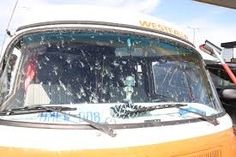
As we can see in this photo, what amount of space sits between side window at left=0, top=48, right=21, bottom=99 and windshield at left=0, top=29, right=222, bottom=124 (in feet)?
0.12

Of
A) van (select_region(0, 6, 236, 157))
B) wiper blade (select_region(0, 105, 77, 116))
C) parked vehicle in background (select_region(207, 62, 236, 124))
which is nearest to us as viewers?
van (select_region(0, 6, 236, 157))

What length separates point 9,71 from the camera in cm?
398

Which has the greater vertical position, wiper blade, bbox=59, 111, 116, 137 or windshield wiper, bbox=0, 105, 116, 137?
windshield wiper, bbox=0, 105, 116, 137

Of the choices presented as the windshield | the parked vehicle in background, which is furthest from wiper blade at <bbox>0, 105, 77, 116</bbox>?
the parked vehicle in background

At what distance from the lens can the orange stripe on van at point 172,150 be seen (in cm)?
315

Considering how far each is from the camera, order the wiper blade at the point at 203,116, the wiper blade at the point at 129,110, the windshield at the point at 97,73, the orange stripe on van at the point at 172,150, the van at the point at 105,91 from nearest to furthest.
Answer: the orange stripe on van at the point at 172,150
the van at the point at 105,91
the wiper blade at the point at 129,110
the windshield at the point at 97,73
the wiper blade at the point at 203,116

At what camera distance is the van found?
3.30 meters

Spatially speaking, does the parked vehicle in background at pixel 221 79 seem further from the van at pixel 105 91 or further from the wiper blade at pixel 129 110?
the wiper blade at pixel 129 110

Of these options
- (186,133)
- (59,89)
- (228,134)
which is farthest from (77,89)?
(228,134)

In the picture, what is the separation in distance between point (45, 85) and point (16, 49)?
404 millimetres

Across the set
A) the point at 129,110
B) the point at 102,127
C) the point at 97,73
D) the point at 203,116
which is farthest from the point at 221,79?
the point at 102,127

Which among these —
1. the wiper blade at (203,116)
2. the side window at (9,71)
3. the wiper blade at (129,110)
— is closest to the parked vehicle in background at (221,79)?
the wiper blade at (203,116)

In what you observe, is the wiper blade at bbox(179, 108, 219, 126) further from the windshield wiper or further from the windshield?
the windshield wiper

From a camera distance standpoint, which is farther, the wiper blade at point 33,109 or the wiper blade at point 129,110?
the wiper blade at point 129,110
